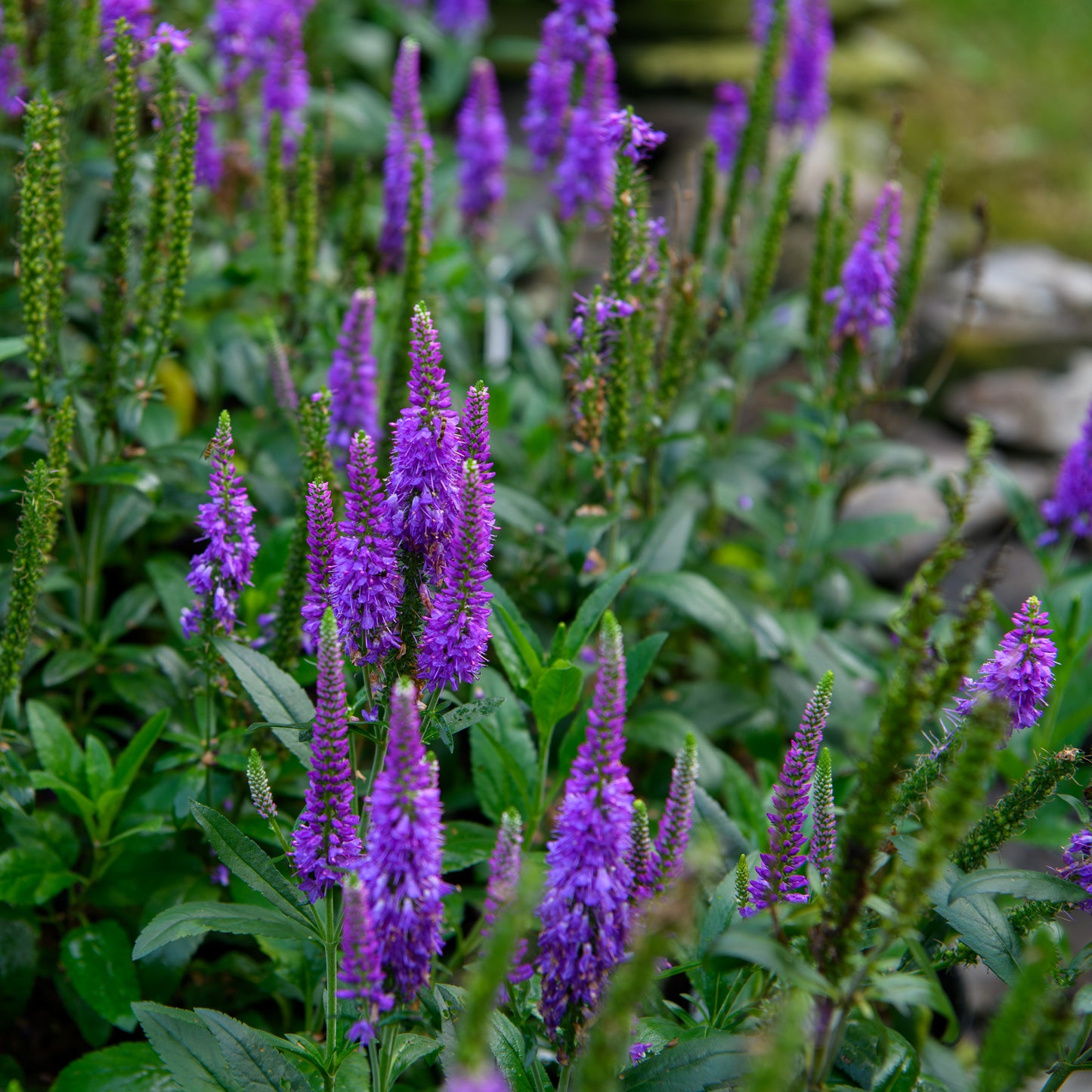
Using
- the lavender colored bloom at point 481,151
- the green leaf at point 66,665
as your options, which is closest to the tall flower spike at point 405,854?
the green leaf at point 66,665

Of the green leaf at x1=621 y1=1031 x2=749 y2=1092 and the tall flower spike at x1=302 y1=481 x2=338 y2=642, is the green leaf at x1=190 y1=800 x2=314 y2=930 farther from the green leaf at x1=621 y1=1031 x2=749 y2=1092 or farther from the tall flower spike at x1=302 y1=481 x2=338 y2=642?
the green leaf at x1=621 y1=1031 x2=749 y2=1092

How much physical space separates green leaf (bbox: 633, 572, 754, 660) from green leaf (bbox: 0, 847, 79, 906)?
1.95 m

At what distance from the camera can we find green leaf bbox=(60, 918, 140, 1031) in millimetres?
2832

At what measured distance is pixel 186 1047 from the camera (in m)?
2.28

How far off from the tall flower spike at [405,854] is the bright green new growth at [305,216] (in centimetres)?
255

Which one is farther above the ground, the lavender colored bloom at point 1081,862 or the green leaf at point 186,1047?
the lavender colored bloom at point 1081,862

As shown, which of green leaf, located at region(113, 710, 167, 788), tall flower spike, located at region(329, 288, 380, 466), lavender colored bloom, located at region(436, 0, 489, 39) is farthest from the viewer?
lavender colored bloom, located at region(436, 0, 489, 39)

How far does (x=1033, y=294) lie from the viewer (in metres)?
7.62

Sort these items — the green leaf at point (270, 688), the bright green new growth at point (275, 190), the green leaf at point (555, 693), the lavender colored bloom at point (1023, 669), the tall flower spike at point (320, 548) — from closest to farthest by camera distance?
the tall flower spike at point (320, 548) < the lavender colored bloom at point (1023, 669) < the green leaf at point (270, 688) < the green leaf at point (555, 693) < the bright green new growth at point (275, 190)

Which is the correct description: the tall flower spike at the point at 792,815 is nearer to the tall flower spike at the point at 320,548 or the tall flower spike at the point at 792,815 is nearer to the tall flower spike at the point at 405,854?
the tall flower spike at the point at 405,854

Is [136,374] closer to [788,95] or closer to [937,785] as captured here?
[937,785]

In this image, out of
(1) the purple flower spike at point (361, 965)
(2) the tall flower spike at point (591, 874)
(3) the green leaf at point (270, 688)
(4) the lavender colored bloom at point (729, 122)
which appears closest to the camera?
(1) the purple flower spike at point (361, 965)

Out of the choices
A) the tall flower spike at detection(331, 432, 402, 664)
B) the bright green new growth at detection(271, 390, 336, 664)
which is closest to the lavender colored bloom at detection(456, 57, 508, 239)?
the bright green new growth at detection(271, 390, 336, 664)

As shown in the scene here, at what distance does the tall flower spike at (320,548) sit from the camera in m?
2.30
